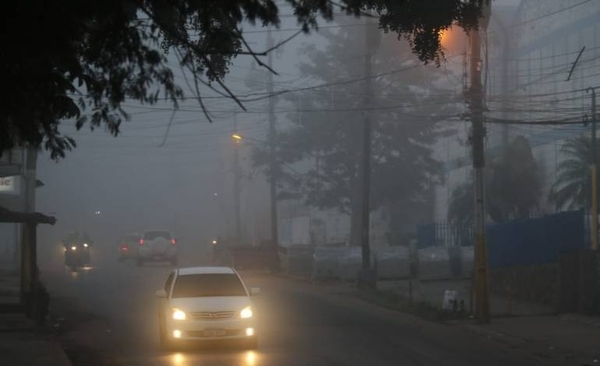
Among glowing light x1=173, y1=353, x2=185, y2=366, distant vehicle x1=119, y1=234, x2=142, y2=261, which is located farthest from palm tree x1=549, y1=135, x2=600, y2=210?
distant vehicle x1=119, y1=234, x2=142, y2=261

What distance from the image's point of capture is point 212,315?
18641 mm

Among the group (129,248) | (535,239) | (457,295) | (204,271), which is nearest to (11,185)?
(129,248)

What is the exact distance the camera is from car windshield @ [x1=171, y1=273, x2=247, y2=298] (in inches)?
765

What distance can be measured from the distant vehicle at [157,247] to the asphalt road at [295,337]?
908 inches

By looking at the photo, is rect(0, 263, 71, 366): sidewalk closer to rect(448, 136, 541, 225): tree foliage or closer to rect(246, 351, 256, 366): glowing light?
rect(246, 351, 256, 366): glowing light

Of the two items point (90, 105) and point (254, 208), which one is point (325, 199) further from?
point (90, 105)

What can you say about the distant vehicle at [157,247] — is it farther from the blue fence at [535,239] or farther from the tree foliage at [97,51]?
the tree foliage at [97,51]

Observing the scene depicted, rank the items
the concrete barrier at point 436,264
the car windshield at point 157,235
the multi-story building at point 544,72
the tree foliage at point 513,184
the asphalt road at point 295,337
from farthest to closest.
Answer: the car windshield at point 157,235
the tree foliage at point 513,184
the multi-story building at point 544,72
the concrete barrier at point 436,264
the asphalt road at point 295,337

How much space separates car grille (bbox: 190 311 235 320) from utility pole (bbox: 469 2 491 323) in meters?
8.26

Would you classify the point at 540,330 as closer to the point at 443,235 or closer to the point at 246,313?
the point at 246,313

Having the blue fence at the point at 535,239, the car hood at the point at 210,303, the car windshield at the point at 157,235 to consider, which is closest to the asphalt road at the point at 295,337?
the car hood at the point at 210,303

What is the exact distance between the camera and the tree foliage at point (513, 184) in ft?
165

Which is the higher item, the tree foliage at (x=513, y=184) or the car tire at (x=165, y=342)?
the tree foliage at (x=513, y=184)

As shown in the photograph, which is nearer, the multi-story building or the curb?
the curb
